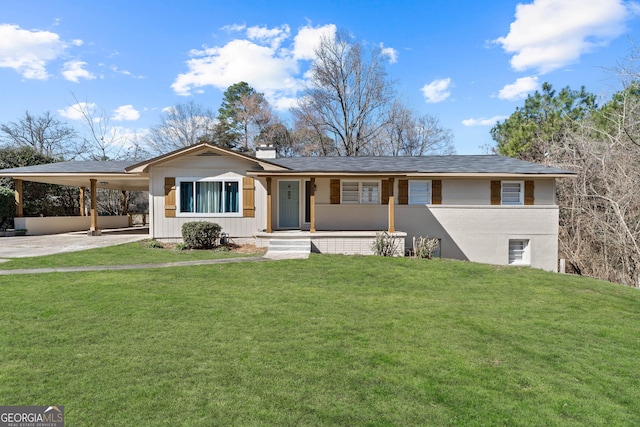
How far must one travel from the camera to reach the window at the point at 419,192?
13.3m

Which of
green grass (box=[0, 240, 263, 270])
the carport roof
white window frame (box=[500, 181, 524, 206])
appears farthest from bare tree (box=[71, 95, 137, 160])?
white window frame (box=[500, 181, 524, 206])

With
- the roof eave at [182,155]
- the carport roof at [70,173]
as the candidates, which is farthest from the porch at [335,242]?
the carport roof at [70,173]

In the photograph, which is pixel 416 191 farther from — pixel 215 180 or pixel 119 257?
pixel 119 257

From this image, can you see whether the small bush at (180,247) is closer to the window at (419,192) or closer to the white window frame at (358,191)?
the white window frame at (358,191)

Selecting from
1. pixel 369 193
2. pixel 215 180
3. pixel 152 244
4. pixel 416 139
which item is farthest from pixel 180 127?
pixel 369 193

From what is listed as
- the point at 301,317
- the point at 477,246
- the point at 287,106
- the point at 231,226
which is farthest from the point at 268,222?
the point at 287,106

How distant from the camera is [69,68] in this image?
81.7 feet

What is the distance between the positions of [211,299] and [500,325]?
5.00 m

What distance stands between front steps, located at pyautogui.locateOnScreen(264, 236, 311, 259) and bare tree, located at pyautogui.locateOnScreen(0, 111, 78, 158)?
3106 cm

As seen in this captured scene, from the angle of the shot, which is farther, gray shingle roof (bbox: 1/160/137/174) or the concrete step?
gray shingle roof (bbox: 1/160/137/174)

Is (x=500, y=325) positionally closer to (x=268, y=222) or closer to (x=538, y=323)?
(x=538, y=323)

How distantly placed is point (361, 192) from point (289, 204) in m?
3.10

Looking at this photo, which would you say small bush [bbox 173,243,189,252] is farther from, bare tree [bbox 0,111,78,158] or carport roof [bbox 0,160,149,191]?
bare tree [bbox 0,111,78,158]

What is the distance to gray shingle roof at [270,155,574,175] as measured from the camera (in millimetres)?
12594
